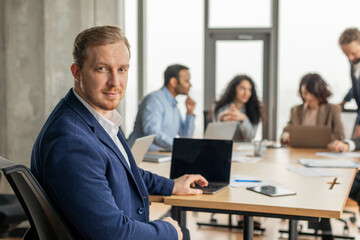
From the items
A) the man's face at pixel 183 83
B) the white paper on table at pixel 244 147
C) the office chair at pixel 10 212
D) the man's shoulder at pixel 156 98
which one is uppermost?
the man's face at pixel 183 83

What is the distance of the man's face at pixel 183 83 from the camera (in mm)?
4297

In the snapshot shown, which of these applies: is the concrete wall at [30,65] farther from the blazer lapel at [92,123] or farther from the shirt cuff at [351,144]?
the blazer lapel at [92,123]

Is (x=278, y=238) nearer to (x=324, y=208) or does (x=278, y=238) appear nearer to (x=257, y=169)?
(x=257, y=169)

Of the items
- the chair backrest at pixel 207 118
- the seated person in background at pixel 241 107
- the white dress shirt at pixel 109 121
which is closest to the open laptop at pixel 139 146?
the white dress shirt at pixel 109 121

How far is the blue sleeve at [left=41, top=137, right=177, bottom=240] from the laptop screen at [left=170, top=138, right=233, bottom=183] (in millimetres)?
955

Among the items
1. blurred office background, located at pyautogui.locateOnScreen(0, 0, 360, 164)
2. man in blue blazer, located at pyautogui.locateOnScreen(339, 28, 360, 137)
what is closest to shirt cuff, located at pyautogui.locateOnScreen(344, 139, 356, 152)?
man in blue blazer, located at pyautogui.locateOnScreen(339, 28, 360, 137)

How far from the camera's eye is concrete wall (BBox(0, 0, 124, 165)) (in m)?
4.09

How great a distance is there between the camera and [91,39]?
152 centimetres

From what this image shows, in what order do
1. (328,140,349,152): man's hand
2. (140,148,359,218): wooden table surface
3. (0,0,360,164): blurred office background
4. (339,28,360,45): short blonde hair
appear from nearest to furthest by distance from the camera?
(140,148,359,218): wooden table surface → (328,140,349,152): man's hand → (339,28,360,45): short blonde hair → (0,0,360,164): blurred office background

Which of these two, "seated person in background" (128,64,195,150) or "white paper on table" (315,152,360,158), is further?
"seated person in background" (128,64,195,150)

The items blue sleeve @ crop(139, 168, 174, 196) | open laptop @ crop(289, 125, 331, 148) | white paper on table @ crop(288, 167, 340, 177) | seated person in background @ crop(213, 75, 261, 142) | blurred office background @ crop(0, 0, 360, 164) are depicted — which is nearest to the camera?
blue sleeve @ crop(139, 168, 174, 196)

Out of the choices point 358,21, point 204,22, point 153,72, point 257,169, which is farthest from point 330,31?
point 257,169

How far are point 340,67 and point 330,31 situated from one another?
0.49m

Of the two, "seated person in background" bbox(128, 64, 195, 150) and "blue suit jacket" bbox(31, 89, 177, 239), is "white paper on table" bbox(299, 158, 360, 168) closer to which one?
"seated person in background" bbox(128, 64, 195, 150)
